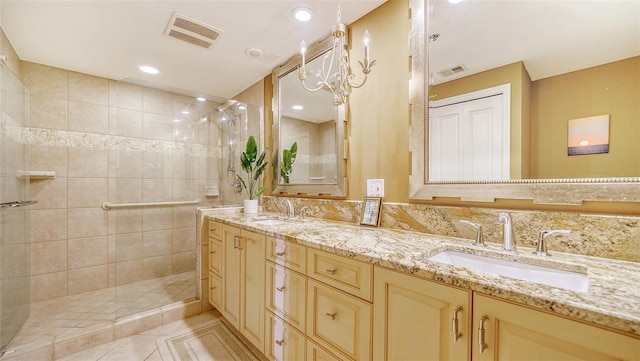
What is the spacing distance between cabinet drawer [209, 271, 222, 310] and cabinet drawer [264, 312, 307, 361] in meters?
0.73

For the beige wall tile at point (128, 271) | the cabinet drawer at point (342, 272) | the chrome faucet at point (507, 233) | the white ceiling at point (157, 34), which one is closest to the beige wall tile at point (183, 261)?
the beige wall tile at point (128, 271)

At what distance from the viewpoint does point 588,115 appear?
0.93m

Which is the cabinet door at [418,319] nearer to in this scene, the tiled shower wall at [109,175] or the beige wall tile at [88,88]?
the tiled shower wall at [109,175]

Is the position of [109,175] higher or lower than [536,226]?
higher

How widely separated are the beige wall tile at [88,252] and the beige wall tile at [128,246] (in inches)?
4.6

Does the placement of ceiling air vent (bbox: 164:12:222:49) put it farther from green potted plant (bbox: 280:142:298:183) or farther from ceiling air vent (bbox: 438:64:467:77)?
ceiling air vent (bbox: 438:64:467:77)

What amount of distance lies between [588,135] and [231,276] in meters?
2.01

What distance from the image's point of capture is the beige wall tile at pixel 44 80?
2304 millimetres

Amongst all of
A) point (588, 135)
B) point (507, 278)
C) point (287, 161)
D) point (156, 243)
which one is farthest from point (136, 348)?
point (588, 135)

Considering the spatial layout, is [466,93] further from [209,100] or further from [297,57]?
[209,100]

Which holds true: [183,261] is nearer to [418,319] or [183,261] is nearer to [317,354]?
[317,354]

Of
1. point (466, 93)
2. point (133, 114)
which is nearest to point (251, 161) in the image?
point (133, 114)

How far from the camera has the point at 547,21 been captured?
3.39 feet

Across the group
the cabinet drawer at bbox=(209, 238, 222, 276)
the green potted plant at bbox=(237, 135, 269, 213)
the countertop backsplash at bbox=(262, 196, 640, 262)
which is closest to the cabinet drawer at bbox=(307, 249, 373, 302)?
the countertop backsplash at bbox=(262, 196, 640, 262)
